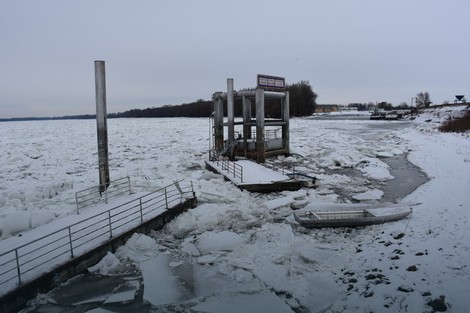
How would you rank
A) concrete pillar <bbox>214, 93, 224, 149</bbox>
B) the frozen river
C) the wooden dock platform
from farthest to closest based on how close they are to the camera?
concrete pillar <bbox>214, 93, 224, 149</bbox>
the wooden dock platform
the frozen river

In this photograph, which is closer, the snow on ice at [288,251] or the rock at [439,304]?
the rock at [439,304]

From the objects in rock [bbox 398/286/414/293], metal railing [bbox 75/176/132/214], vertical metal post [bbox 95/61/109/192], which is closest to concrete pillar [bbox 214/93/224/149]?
metal railing [bbox 75/176/132/214]

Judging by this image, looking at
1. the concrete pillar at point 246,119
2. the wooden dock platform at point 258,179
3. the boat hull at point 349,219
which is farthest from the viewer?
the concrete pillar at point 246,119

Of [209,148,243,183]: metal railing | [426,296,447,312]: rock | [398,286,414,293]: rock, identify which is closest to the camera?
[426,296,447,312]: rock

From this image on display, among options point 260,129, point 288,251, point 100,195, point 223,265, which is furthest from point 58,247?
point 260,129

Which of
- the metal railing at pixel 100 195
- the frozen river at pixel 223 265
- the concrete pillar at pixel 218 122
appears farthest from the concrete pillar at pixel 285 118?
the metal railing at pixel 100 195

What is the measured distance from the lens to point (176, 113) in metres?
149

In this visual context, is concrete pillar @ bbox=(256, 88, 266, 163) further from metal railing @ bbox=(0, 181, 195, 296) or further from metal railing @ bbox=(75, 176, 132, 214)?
metal railing @ bbox=(0, 181, 195, 296)

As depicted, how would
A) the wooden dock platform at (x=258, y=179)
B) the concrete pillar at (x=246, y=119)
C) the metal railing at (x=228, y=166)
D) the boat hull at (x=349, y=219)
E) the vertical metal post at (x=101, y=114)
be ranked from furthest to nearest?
the concrete pillar at (x=246, y=119) → the metal railing at (x=228, y=166) → the wooden dock platform at (x=258, y=179) → the vertical metal post at (x=101, y=114) → the boat hull at (x=349, y=219)

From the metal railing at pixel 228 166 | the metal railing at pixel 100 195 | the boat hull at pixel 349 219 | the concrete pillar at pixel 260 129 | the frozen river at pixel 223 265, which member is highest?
the concrete pillar at pixel 260 129

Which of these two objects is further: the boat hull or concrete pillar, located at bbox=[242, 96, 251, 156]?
concrete pillar, located at bbox=[242, 96, 251, 156]

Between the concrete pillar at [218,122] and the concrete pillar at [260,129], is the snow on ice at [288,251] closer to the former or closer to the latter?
the concrete pillar at [260,129]

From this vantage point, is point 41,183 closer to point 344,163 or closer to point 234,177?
point 234,177


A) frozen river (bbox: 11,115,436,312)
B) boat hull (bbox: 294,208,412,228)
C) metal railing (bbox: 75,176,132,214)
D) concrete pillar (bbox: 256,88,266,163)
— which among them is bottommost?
frozen river (bbox: 11,115,436,312)
